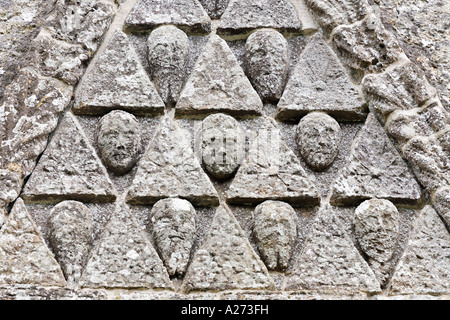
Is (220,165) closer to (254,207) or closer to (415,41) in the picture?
(254,207)

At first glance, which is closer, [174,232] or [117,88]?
[174,232]

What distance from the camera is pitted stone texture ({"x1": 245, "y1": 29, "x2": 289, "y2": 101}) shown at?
2057mm

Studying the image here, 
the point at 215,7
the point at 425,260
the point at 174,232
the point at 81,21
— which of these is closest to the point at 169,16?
the point at 215,7

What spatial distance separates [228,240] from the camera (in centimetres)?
184

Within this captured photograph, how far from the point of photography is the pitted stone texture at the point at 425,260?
1800mm

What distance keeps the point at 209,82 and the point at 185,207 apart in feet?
1.43

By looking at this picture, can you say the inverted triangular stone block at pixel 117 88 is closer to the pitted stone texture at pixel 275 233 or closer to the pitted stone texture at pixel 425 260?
the pitted stone texture at pixel 275 233

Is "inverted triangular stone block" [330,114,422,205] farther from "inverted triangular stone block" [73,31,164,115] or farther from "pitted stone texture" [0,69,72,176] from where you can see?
"pitted stone texture" [0,69,72,176]

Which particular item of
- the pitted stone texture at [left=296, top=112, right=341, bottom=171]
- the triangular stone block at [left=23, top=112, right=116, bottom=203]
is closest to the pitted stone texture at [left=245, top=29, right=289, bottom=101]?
the pitted stone texture at [left=296, top=112, right=341, bottom=171]

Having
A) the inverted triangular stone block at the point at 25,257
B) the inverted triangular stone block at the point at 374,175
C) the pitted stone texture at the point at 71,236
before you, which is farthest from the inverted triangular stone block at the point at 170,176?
the inverted triangular stone block at the point at 374,175

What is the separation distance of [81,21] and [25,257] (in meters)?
0.81

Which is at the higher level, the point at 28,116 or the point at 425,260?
the point at 28,116

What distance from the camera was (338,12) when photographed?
216 centimetres

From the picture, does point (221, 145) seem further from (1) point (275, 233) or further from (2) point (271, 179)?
(1) point (275, 233)
